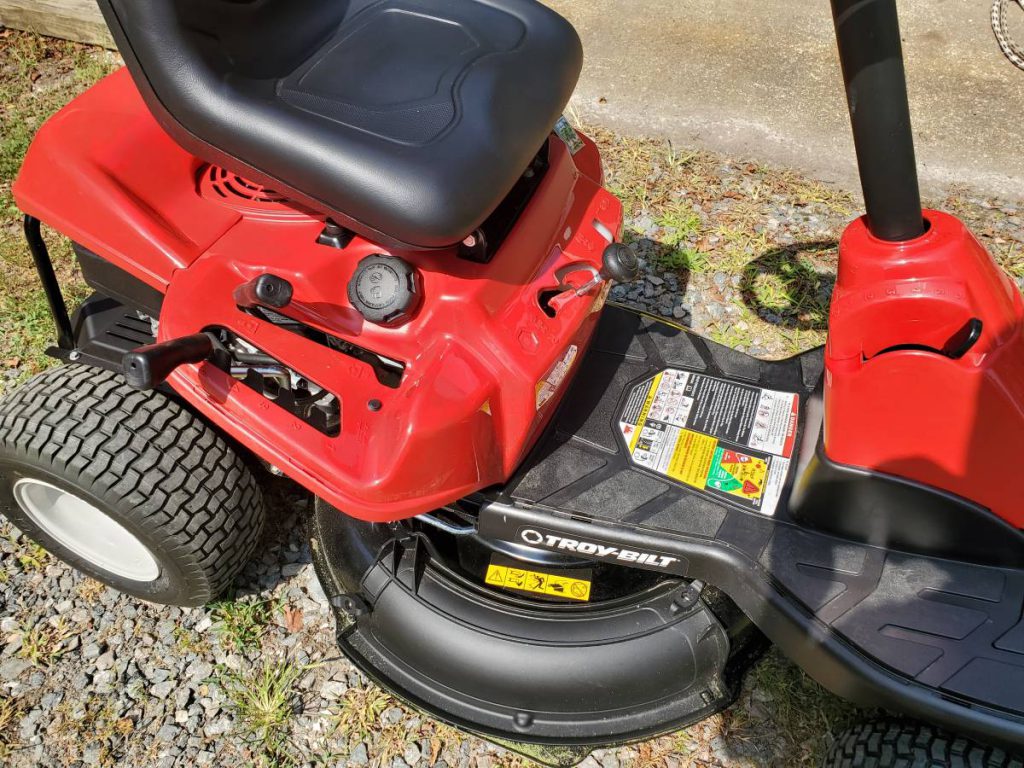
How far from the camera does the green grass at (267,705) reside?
5.64 ft

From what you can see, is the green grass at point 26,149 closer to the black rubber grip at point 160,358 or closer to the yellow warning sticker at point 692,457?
the black rubber grip at point 160,358

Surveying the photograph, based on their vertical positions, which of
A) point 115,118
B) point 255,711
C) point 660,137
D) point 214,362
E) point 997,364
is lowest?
point 255,711

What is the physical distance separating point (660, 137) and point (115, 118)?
1933mm

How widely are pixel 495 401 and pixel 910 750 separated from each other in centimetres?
82

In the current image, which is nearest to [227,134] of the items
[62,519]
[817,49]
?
[62,519]

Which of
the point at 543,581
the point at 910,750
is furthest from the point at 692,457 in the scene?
the point at 910,750

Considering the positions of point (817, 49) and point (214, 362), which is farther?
point (817, 49)

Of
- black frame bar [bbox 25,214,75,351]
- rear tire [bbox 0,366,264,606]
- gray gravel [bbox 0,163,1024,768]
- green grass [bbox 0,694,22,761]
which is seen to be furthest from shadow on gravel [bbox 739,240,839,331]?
green grass [bbox 0,694,22,761]

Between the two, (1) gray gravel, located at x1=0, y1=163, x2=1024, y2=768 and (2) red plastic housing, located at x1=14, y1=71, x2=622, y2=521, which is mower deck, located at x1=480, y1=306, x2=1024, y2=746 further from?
(1) gray gravel, located at x1=0, y1=163, x2=1024, y2=768

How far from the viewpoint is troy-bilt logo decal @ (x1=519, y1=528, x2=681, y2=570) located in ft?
4.83

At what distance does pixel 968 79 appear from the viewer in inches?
123

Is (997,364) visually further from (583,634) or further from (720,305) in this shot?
(720,305)

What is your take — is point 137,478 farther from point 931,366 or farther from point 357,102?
point 931,366

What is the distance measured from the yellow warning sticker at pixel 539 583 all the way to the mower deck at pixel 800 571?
186 millimetres
